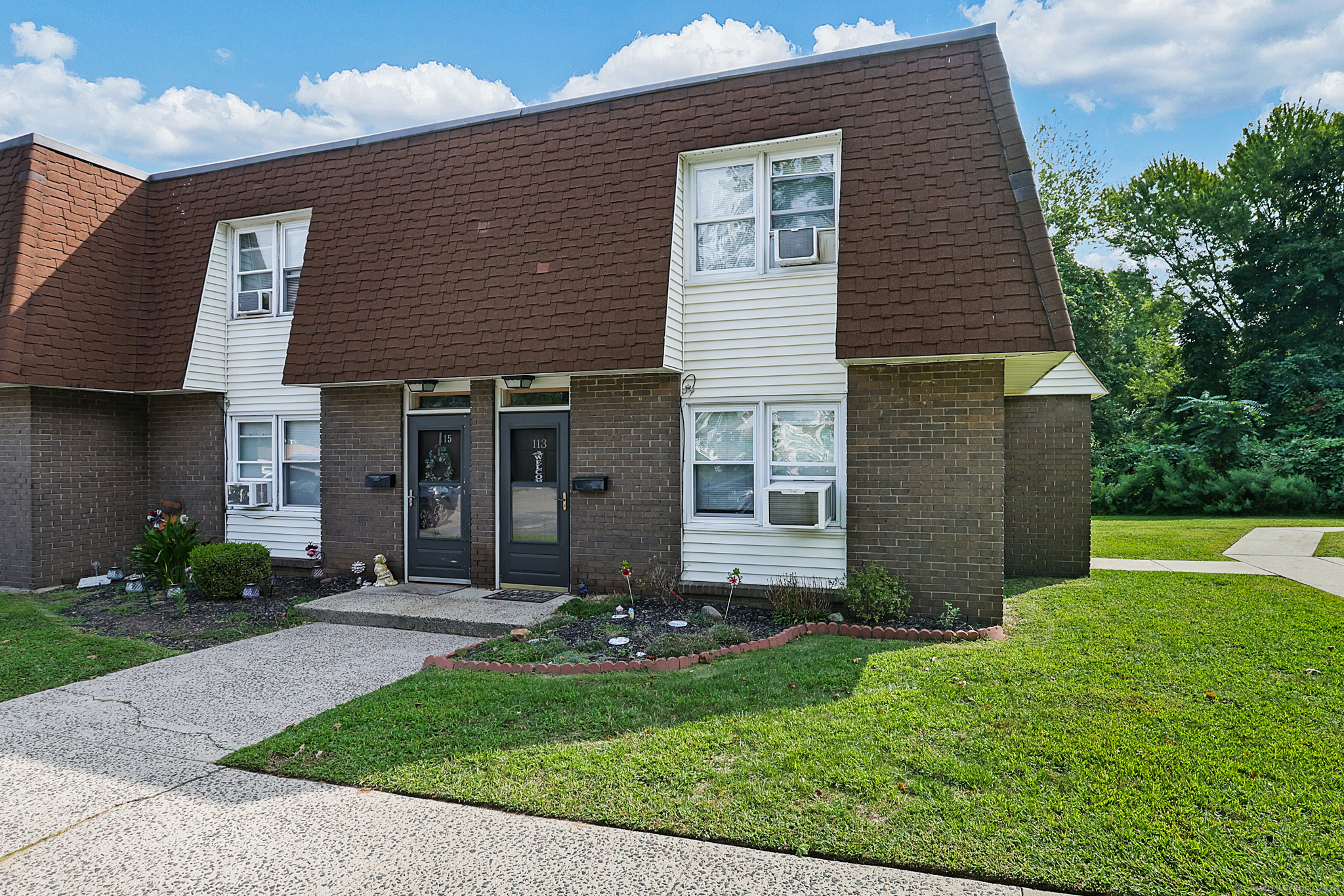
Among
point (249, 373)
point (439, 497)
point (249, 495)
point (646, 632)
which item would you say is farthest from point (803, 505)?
point (249, 373)

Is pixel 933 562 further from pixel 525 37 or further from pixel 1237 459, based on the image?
pixel 1237 459

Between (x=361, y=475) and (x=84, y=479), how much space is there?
4441 mm

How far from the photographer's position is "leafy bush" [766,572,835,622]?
7.45 metres

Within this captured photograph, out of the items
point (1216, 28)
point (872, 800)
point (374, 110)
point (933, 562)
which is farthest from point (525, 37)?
point (1216, 28)

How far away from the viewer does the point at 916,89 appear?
25.3 ft

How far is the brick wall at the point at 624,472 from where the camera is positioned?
27.6ft

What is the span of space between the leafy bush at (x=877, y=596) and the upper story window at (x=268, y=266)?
9086 millimetres

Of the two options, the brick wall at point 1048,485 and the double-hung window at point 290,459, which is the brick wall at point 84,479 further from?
the brick wall at point 1048,485

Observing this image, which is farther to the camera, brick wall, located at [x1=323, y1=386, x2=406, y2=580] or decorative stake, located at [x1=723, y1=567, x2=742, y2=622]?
brick wall, located at [x1=323, y1=386, x2=406, y2=580]

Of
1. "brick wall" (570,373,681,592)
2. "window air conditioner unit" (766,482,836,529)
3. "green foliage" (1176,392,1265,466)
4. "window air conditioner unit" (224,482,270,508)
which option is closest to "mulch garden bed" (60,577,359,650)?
"window air conditioner unit" (224,482,270,508)

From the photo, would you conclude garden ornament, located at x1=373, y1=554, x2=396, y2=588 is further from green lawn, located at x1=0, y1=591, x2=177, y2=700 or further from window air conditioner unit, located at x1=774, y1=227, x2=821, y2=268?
window air conditioner unit, located at x1=774, y1=227, x2=821, y2=268

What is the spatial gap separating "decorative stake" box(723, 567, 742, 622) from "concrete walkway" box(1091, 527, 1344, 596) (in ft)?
22.0

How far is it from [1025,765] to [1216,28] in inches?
1212

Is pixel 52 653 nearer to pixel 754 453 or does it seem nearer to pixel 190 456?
pixel 190 456
